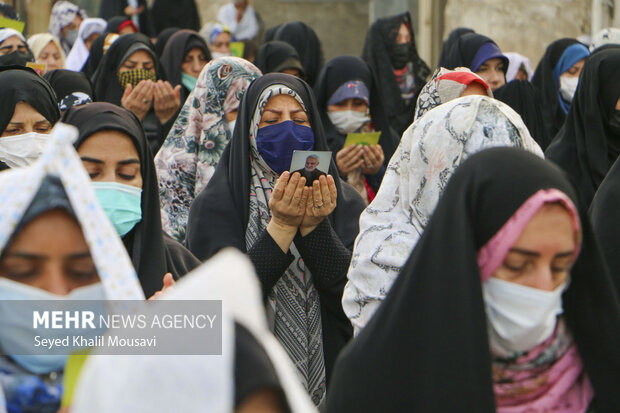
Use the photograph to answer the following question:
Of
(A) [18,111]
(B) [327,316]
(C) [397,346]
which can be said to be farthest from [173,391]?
(A) [18,111]

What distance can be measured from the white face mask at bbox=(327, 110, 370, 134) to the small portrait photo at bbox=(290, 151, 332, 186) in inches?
101

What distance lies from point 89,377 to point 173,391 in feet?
0.44

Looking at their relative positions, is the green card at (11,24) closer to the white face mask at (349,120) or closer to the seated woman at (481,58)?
the white face mask at (349,120)

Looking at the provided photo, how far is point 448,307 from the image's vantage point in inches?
87.4

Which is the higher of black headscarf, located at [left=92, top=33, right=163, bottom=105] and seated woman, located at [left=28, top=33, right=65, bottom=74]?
black headscarf, located at [left=92, top=33, right=163, bottom=105]

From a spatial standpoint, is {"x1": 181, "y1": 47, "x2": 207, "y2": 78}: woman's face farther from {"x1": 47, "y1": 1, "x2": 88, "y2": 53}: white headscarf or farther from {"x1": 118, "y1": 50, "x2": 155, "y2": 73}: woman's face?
{"x1": 47, "y1": 1, "x2": 88, "y2": 53}: white headscarf

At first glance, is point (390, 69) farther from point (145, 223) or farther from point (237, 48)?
point (145, 223)

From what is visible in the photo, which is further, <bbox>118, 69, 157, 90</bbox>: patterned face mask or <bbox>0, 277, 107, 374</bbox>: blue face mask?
<bbox>118, 69, 157, 90</bbox>: patterned face mask

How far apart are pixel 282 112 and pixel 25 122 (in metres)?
1.17

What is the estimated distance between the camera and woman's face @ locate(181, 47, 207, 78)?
7637 mm

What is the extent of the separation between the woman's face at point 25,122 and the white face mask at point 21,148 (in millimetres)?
47

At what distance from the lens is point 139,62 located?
6.73 meters

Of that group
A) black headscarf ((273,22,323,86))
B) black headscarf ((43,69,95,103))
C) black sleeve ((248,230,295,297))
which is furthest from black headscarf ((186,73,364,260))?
black headscarf ((273,22,323,86))

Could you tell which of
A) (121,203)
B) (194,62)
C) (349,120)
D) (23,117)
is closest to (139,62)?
(194,62)
